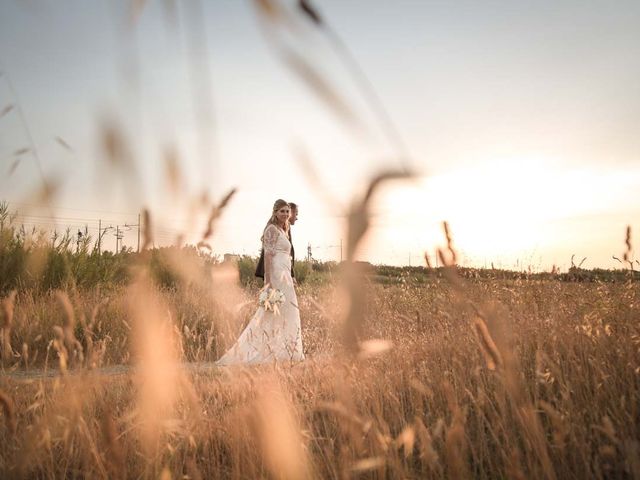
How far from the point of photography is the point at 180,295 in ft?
32.6

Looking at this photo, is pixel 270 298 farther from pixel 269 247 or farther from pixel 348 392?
pixel 348 392

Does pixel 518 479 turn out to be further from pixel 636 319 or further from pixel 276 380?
pixel 636 319

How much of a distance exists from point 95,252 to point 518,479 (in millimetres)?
11421

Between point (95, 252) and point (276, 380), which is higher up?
point (95, 252)

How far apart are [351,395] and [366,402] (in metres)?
1.34

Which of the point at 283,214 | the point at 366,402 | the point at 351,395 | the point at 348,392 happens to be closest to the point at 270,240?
the point at 283,214

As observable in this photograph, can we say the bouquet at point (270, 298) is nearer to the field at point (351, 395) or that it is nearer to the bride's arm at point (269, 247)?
the field at point (351, 395)

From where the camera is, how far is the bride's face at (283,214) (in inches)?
321

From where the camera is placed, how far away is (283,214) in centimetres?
820

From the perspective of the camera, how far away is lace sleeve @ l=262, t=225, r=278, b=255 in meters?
8.17

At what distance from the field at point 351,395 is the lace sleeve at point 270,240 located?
2.26m

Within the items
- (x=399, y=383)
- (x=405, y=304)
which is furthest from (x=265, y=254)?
(x=399, y=383)


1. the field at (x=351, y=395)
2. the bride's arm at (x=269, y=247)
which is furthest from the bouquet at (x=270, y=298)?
the bride's arm at (x=269, y=247)

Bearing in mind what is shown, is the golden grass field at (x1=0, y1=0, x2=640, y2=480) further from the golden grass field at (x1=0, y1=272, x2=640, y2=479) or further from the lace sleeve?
the lace sleeve
